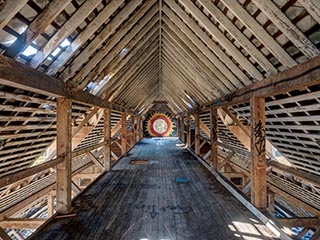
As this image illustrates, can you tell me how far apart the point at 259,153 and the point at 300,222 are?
1.90 m

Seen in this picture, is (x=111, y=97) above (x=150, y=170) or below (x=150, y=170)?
above

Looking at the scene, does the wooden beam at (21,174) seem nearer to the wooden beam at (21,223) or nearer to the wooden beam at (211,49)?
the wooden beam at (21,223)

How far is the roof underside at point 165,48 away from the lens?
238 centimetres

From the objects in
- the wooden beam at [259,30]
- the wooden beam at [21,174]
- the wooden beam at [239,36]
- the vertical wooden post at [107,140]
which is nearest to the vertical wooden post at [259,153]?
the wooden beam at [239,36]

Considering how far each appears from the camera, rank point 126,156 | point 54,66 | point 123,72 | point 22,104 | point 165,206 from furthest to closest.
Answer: point 126,156, point 123,72, point 165,206, point 22,104, point 54,66

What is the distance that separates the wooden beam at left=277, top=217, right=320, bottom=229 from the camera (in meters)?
4.42

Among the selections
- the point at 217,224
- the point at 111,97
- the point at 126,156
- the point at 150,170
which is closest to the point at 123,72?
the point at 111,97

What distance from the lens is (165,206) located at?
3994 millimetres

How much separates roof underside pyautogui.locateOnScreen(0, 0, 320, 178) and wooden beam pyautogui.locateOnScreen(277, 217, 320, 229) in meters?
1.05

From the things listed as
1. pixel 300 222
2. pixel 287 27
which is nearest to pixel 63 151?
pixel 287 27

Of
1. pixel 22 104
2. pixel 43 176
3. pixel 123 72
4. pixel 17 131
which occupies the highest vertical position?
pixel 123 72

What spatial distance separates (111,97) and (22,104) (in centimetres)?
319

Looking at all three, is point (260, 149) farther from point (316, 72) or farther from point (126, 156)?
point (126, 156)

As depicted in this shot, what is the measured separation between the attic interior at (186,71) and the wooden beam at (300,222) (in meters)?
0.02
